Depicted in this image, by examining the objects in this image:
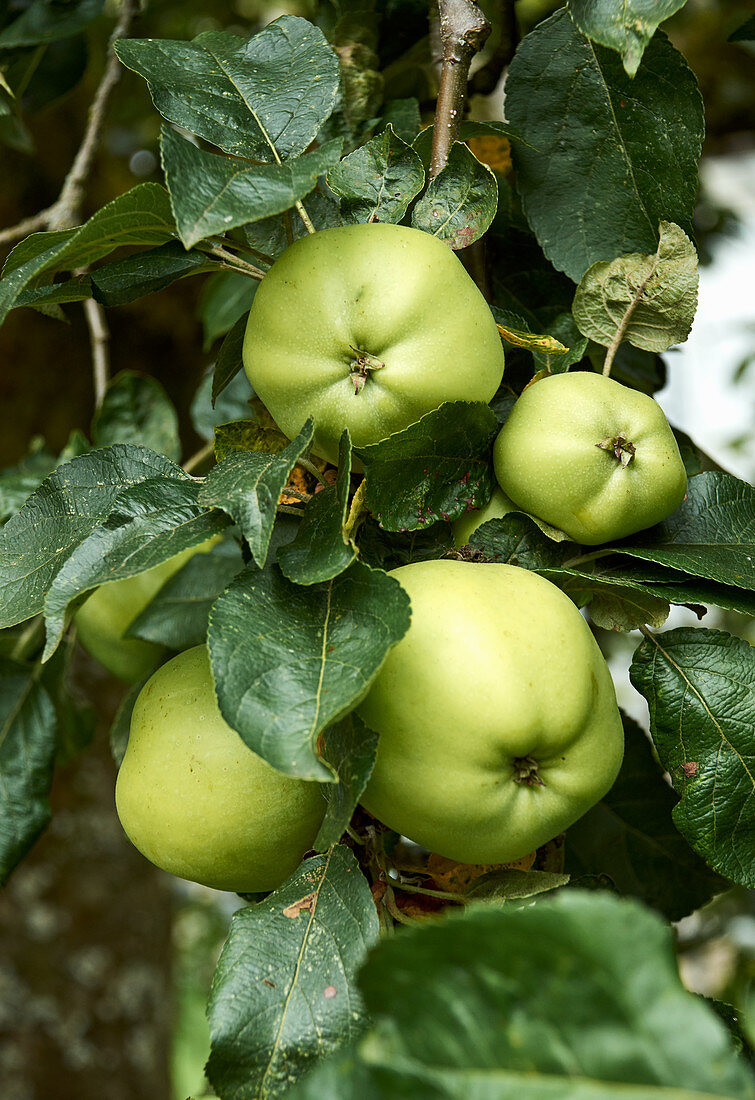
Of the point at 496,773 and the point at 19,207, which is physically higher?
the point at 496,773

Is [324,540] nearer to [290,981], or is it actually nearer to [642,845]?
[290,981]

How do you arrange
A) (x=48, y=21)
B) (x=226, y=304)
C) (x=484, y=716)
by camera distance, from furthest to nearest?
(x=226, y=304)
(x=48, y=21)
(x=484, y=716)

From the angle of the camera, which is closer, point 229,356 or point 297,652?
point 297,652

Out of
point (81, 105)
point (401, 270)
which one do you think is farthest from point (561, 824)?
point (81, 105)

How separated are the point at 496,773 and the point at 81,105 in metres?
1.70

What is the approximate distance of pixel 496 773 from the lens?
0.45m

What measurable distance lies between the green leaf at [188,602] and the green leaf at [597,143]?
35cm

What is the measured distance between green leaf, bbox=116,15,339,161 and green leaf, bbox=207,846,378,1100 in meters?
0.43

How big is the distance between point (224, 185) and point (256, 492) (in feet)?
0.52

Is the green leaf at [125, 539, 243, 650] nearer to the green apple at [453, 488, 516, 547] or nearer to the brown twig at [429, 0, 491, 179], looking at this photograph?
the green apple at [453, 488, 516, 547]

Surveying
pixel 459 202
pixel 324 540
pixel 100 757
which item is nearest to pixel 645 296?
pixel 459 202

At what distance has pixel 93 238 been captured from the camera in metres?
0.51

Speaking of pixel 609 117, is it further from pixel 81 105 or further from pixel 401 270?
pixel 81 105

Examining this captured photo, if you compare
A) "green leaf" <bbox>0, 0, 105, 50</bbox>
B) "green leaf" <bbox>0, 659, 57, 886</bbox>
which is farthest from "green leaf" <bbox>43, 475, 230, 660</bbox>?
"green leaf" <bbox>0, 0, 105, 50</bbox>
